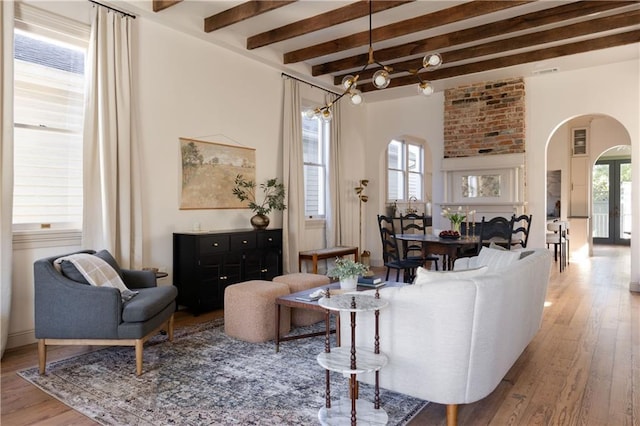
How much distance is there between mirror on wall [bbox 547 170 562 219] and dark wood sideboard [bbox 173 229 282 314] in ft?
27.5

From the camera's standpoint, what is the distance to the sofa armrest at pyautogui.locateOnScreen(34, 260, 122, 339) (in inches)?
115

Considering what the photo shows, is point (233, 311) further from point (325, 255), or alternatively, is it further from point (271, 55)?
point (271, 55)

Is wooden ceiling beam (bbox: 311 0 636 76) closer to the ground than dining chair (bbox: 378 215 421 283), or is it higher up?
higher up

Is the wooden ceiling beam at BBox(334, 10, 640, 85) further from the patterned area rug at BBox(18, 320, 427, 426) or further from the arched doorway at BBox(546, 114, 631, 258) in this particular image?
the arched doorway at BBox(546, 114, 631, 258)

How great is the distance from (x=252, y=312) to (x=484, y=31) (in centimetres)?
425

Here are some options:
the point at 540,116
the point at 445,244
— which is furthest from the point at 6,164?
the point at 540,116

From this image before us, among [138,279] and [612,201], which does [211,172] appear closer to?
[138,279]

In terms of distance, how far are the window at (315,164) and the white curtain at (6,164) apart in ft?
13.5

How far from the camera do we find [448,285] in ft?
6.93

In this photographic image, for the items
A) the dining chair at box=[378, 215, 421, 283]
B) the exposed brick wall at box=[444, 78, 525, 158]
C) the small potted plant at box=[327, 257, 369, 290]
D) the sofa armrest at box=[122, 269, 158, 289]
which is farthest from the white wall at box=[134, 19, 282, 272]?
the exposed brick wall at box=[444, 78, 525, 158]

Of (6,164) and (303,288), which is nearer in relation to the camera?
(6,164)

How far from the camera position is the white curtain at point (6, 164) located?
3.27 meters

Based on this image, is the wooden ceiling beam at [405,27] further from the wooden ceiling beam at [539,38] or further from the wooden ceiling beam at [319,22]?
the wooden ceiling beam at [539,38]

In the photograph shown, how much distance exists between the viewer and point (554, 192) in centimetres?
1040
